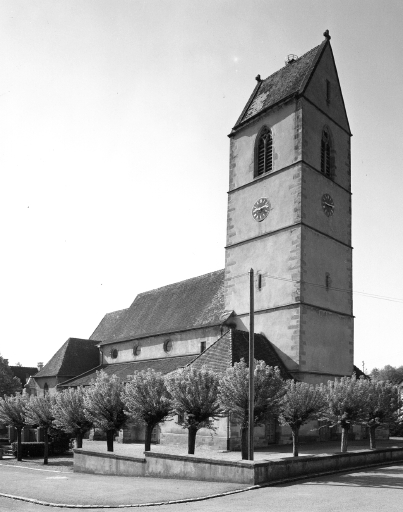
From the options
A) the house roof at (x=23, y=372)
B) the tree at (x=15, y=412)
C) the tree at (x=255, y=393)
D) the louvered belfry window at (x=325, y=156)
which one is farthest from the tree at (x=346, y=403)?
the house roof at (x=23, y=372)

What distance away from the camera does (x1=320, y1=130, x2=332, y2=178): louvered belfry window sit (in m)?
42.2

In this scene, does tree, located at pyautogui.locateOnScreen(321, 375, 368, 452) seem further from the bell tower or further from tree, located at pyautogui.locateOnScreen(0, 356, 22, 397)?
tree, located at pyautogui.locateOnScreen(0, 356, 22, 397)

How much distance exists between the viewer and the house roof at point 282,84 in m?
42.2

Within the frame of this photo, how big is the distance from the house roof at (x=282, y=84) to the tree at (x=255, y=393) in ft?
73.7

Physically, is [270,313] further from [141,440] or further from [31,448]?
[31,448]

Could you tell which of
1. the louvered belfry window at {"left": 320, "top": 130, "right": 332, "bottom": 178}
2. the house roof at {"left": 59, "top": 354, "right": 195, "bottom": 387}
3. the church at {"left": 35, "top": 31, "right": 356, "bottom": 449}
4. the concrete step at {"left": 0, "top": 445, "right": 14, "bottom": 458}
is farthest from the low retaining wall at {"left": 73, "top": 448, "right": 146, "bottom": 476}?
the louvered belfry window at {"left": 320, "top": 130, "right": 332, "bottom": 178}

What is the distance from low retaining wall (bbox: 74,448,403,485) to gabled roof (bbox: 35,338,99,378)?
83.4ft

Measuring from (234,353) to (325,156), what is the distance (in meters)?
17.0

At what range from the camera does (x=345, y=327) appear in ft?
136

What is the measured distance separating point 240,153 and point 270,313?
13267 millimetres

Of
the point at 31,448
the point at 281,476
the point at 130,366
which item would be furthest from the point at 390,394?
the point at 31,448

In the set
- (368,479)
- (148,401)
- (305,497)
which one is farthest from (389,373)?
(305,497)

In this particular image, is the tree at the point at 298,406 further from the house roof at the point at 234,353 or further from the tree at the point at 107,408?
the tree at the point at 107,408

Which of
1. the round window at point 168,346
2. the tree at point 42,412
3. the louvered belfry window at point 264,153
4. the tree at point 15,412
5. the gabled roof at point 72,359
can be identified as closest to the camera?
the tree at point 42,412
